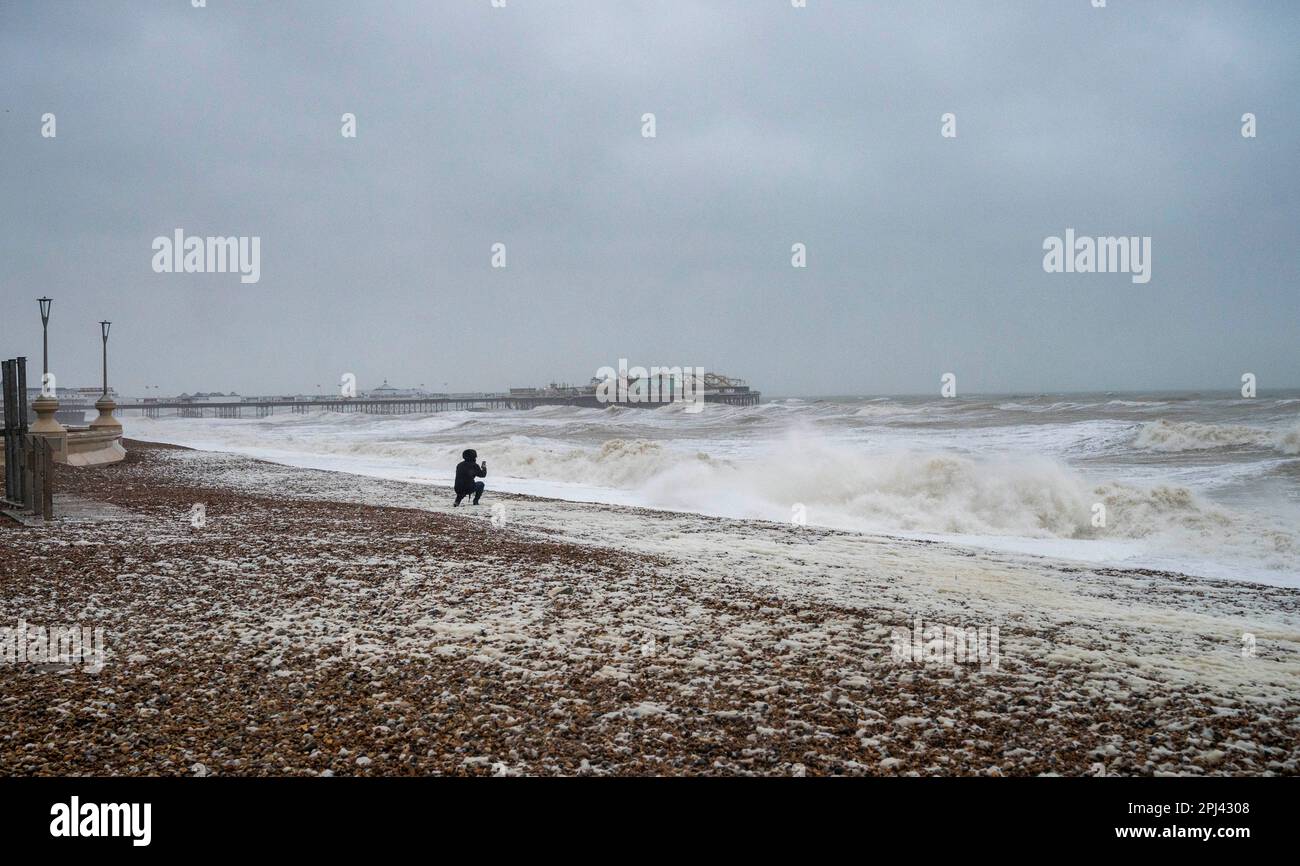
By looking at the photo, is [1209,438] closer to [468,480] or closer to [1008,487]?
[1008,487]

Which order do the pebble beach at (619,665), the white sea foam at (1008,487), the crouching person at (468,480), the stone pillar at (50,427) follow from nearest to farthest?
the pebble beach at (619,665)
the white sea foam at (1008,487)
the crouching person at (468,480)
the stone pillar at (50,427)

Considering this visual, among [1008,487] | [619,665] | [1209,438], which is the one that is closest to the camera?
[619,665]

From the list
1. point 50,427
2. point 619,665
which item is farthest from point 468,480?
point 50,427

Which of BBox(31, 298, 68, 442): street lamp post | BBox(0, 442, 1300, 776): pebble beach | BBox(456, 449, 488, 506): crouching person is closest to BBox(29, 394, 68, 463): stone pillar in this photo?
BBox(31, 298, 68, 442): street lamp post

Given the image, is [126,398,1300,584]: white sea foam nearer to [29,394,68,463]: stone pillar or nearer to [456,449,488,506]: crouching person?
[456,449,488,506]: crouching person

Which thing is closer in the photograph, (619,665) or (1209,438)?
(619,665)

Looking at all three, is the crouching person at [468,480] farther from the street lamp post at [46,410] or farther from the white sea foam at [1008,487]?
the street lamp post at [46,410]

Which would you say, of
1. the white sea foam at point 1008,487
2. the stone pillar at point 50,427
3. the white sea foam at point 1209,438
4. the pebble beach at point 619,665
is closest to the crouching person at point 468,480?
the white sea foam at point 1008,487

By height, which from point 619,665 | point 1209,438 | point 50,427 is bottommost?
point 619,665

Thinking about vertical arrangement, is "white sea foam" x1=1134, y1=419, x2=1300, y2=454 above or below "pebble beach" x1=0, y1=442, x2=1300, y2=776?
above

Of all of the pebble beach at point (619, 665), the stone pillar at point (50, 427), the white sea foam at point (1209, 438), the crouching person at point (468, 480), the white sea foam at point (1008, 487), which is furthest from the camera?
the white sea foam at point (1209, 438)

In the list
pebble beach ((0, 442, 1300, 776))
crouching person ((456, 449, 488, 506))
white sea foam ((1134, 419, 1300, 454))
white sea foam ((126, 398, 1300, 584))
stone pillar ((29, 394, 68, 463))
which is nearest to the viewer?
pebble beach ((0, 442, 1300, 776))

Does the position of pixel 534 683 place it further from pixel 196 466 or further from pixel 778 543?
pixel 196 466

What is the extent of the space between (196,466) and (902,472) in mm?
19815
